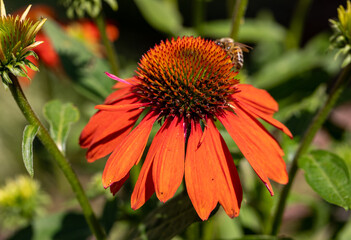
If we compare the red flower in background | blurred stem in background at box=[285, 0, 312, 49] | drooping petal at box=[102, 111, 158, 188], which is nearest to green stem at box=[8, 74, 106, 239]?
drooping petal at box=[102, 111, 158, 188]

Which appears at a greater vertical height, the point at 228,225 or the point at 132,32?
the point at 132,32

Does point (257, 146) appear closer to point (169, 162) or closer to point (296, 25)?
point (169, 162)

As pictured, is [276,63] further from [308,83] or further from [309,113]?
[309,113]

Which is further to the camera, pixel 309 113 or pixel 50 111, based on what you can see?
pixel 309 113

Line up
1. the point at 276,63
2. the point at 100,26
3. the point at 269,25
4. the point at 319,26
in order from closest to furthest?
the point at 100,26, the point at 276,63, the point at 269,25, the point at 319,26

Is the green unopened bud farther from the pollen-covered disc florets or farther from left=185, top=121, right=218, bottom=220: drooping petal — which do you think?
left=185, top=121, right=218, bottom=220: drooping petal

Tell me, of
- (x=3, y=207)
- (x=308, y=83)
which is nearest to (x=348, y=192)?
(x=308, y=83)

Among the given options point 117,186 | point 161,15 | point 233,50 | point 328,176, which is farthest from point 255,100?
point 161,15
